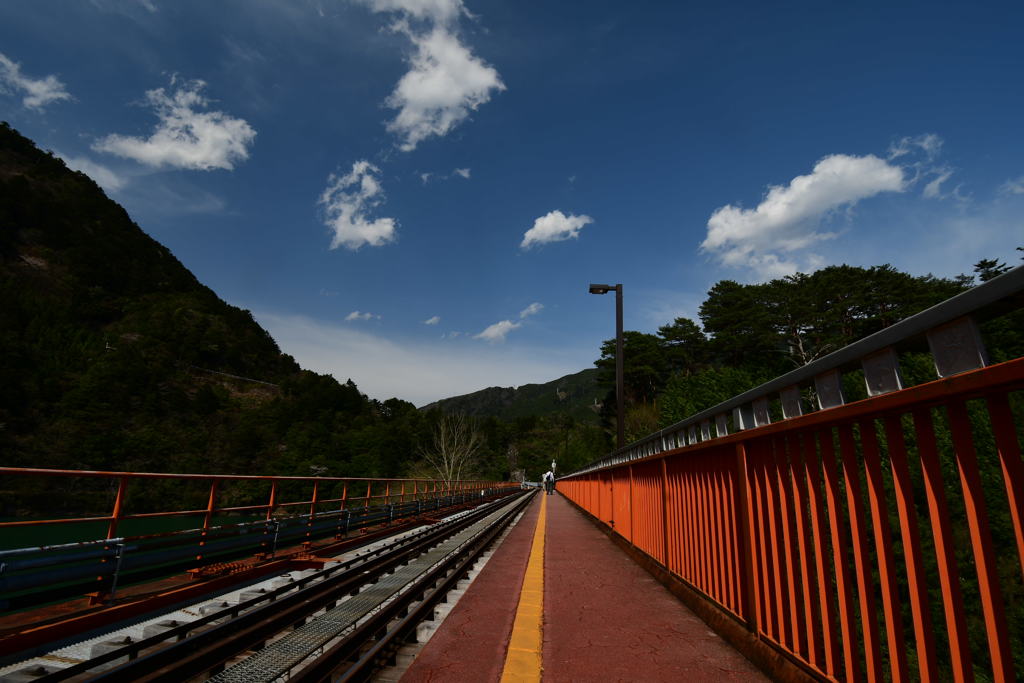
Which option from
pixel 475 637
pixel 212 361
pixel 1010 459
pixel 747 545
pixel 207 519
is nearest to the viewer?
pixel 1010 459

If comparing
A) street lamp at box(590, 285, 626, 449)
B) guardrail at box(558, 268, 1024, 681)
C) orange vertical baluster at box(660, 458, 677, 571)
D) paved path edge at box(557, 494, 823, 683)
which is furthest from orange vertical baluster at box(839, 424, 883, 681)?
street lamp at box(590, 285, 626, 449)

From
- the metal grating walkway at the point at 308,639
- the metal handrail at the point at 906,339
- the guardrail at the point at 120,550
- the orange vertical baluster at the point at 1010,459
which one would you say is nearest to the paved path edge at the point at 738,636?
the metal handrail at the point at 906,339

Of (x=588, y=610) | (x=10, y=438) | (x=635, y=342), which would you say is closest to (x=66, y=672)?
(x=588, y=610)

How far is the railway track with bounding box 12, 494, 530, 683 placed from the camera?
2.79m

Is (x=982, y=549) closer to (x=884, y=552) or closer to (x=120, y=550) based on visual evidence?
(x=884, y=552)

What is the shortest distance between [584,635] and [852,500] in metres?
2.20

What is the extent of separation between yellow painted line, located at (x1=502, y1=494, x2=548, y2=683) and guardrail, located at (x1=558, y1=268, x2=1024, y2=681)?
1371 millimetres

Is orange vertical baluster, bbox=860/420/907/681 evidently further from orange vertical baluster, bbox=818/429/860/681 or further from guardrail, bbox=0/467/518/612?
guardrail, bbox=0/467/518/612

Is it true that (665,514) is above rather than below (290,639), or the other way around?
above

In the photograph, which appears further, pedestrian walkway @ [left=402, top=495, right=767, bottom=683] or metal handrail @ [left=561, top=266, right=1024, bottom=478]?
pedestrian walkway @ [left=402, top=495, right=767, bottom=683]

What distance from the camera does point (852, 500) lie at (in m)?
2.12

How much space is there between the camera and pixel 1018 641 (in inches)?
840

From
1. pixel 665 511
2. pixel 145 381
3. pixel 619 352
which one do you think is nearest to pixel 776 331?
pixel 619 352

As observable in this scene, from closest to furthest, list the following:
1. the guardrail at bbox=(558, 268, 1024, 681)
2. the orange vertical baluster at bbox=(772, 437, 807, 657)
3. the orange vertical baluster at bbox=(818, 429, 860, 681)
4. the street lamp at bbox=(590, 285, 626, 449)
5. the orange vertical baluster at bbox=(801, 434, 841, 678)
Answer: the guardrail at bbox=(558, 268, 1024, 681) < the orange vertical baluster at bbox=(818, 429, 860, 681) < the orange vertical baluster at bbox=(801, 434, 841, 678) < the orange vertical baluster at bbox=(772, 437, 807, 657) < the street lamp at bbox=(590, 285, 626, 449)
